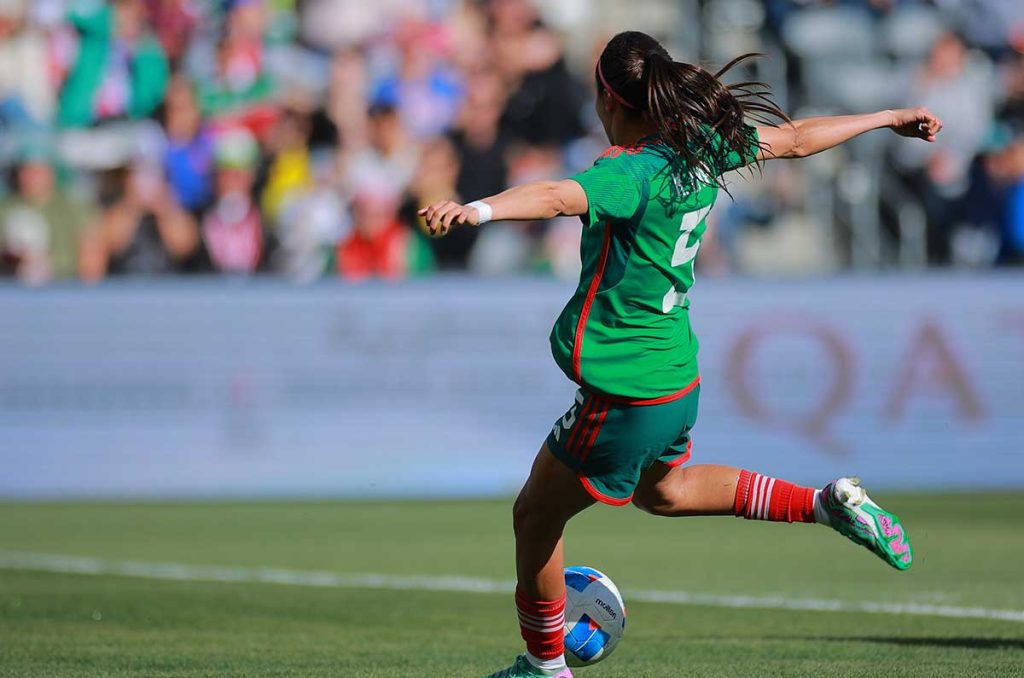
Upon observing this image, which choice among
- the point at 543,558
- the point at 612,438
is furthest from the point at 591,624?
the point at 612,438

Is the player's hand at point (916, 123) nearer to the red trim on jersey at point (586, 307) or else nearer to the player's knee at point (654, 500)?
the red trim on jersey at point (586, 307)

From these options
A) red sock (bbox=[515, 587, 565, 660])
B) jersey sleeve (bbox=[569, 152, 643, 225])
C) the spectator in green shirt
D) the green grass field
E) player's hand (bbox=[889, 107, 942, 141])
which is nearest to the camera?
jersey sleeve (bbox=[569, 152, 643, 225])

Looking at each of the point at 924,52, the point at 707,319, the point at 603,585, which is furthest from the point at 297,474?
the point at 603,585

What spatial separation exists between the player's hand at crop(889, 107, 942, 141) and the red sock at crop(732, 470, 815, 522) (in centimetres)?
131

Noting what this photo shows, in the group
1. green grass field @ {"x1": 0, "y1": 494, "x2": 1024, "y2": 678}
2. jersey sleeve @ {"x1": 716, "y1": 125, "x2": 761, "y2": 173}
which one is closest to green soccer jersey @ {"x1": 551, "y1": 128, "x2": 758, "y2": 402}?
jersey sleeve @ {"x1": 716, "y1": 125, "x2": 761, "y2": 173}

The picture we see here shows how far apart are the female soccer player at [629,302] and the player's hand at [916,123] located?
61cm

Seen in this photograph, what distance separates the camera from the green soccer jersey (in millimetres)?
5000

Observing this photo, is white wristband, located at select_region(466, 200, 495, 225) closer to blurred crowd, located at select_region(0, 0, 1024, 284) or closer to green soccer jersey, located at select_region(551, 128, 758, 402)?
green soccer jersey, located at select_region(551, 128, 758, 402)

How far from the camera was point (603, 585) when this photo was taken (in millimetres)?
5973

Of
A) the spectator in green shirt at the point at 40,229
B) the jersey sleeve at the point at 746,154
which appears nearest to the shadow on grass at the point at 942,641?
the jersey sleeve at the point at 746,154

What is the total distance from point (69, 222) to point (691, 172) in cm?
1158

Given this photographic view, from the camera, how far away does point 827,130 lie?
562 cm

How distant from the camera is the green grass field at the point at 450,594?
255 inches

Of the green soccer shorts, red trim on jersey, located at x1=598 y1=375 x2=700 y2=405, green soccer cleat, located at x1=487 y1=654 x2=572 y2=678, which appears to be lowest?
Answer: green soccer cleat, located at x1=487 y1=654 x2=572 y2=678
